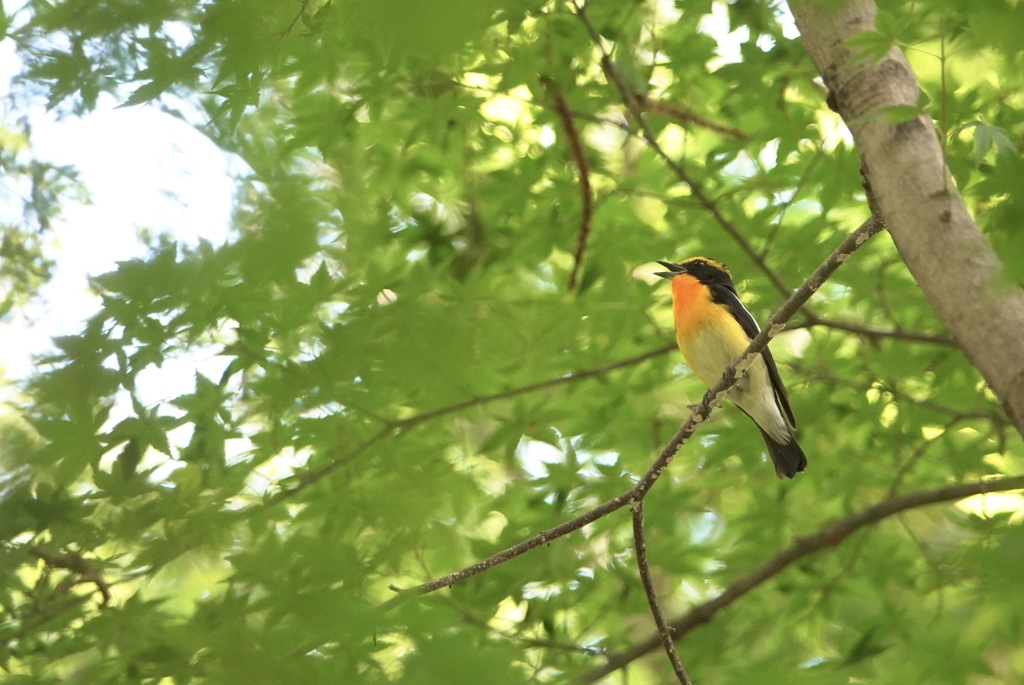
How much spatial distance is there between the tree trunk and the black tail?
187 cm

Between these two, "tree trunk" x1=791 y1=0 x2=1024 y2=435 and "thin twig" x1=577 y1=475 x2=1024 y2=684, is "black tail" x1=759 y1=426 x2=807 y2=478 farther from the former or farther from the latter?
"tree trunk" x1=791 y1=0 x2=1024 y2=435

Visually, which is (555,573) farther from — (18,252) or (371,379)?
(18,252)

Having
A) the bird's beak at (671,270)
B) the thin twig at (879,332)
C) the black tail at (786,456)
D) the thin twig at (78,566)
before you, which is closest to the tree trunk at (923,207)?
the thin twig at (879,332)

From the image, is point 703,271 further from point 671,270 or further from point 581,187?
point 581,187

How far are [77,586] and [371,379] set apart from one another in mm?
1359

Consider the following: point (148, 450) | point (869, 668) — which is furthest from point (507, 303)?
point (869, 668)

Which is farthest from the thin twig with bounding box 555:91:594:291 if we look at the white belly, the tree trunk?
the tree trunk

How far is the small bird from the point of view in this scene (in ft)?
14.5

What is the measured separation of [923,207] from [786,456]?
6.75 feet

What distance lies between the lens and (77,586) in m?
2.60

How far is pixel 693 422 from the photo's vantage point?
2.93 meters

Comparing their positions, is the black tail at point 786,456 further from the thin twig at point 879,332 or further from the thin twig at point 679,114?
the thin twig at point 679,114

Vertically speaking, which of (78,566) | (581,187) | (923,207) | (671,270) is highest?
(581,187)

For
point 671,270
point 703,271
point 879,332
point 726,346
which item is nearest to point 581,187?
point 671,270
